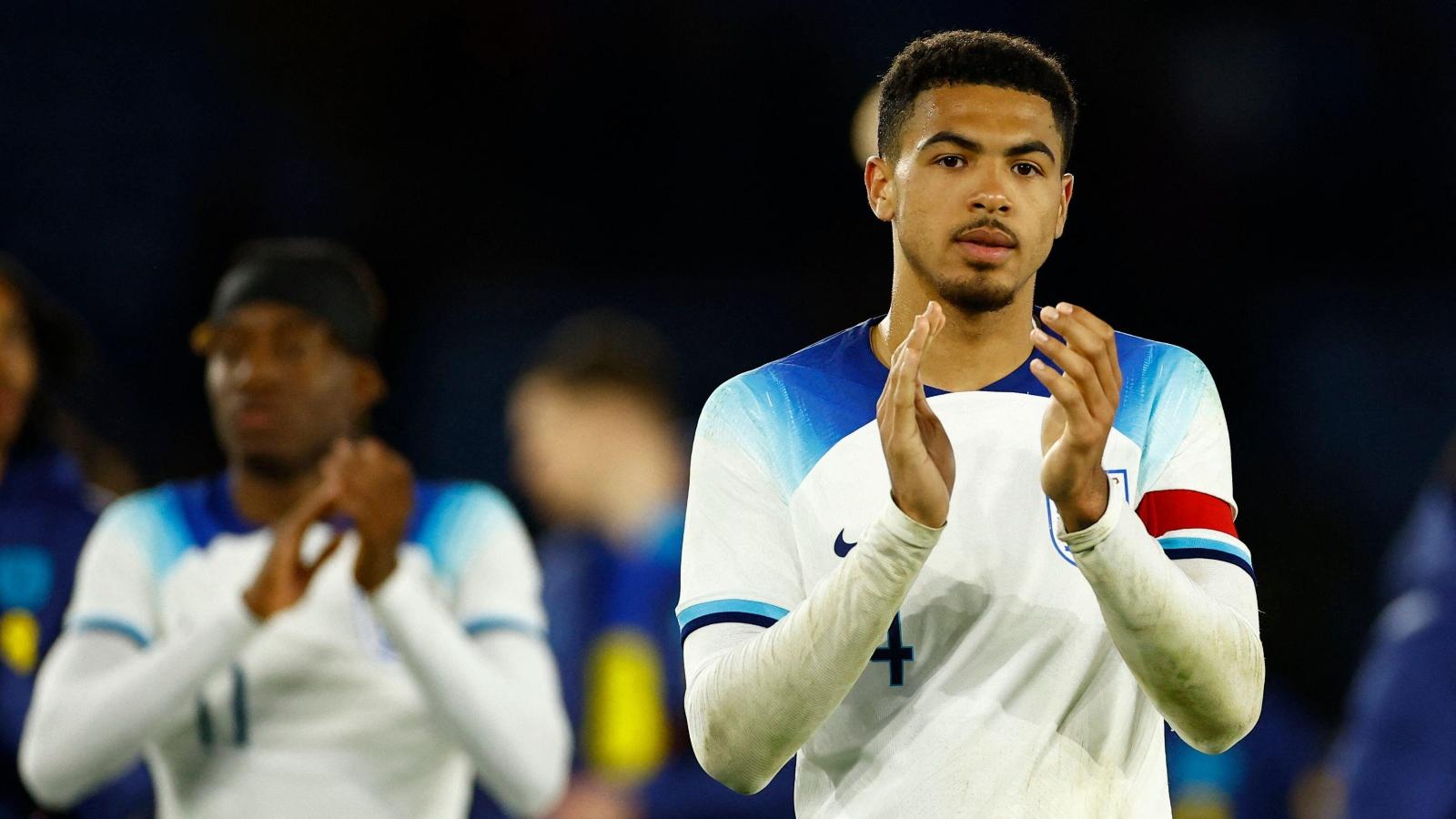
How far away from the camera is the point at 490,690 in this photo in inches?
169

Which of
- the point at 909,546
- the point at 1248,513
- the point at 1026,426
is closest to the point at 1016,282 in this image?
the point at 1026,426

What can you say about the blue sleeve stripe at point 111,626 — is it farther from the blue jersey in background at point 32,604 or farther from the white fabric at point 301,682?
the blue jersey in background at point 32,604

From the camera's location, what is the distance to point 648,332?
950cm

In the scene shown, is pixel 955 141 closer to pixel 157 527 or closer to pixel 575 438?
pixel 157 527

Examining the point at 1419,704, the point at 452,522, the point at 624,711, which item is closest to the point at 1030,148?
the point at 452,522

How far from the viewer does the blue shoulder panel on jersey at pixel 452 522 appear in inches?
179

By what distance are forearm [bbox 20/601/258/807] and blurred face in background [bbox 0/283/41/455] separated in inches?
38.8

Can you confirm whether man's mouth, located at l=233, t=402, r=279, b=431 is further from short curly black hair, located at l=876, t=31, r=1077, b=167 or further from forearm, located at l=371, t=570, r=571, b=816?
short curly black hair, located at l=876, t=31, r=1077, b=167

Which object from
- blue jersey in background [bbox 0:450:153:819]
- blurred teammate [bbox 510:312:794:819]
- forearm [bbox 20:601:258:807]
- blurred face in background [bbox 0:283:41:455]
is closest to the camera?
forearm [bbox 20:601:258:807]

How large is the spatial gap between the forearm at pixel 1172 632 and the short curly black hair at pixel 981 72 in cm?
63

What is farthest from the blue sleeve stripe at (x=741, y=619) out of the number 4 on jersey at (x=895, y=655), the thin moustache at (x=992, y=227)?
the thin moustache at (x=992, y=227)

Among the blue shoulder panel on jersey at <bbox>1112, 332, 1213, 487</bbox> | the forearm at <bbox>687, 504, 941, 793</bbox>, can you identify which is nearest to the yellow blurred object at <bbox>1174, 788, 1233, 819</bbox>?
the blue shoulder panel on jersey at <bbox>1112, 332, 1213, 487</bbox>

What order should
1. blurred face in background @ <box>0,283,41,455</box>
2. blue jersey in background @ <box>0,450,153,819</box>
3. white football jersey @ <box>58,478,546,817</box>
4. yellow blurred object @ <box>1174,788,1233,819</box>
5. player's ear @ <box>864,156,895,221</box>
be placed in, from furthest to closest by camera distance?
yellow blurred object @ <box>1174,788,1233,819</box>
blurred face in background @ <box>0,283,41,455</box>
blue jersey in background @ <box>0,450,153,819</box>
white football jersey @ <box>58,478,546,817</box>
player's ear @ <box>864,156,895,221</box>

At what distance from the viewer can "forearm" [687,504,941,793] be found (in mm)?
2404
